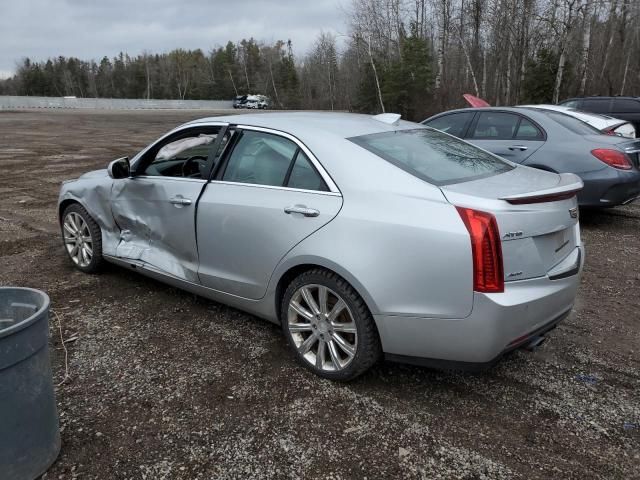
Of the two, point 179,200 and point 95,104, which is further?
point 95,104

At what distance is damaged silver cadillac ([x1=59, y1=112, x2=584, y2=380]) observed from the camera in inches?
101

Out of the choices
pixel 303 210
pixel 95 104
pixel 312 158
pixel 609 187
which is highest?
pixel 312 158

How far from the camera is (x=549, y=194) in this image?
2775 mm

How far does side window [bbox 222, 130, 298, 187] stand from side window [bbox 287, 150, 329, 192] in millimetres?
69

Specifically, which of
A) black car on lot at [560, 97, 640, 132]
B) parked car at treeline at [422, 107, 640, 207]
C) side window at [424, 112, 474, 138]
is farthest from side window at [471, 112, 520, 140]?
black car on lot at [560, 97, 640, 132]

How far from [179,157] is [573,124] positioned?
5314 millimetres

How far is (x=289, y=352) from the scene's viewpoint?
3.51m

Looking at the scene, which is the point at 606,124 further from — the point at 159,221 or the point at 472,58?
the point at 472,58

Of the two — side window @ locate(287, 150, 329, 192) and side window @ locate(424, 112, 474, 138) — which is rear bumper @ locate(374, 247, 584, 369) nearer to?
side window @ locate(287, 150, 329, 192)

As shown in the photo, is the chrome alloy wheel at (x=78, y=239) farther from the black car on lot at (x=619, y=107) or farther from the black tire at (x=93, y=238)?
the black car on lot at (x=619, y=107)

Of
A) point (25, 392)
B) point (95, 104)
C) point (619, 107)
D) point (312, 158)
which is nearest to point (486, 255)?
point (312, 158)

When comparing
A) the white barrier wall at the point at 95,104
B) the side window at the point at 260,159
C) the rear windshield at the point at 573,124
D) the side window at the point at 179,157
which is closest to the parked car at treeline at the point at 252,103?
the white barrier wall at the point at 95,104

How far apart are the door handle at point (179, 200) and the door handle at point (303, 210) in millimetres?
1011

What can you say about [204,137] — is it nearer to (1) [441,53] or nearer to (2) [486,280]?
(2) [486,280]
